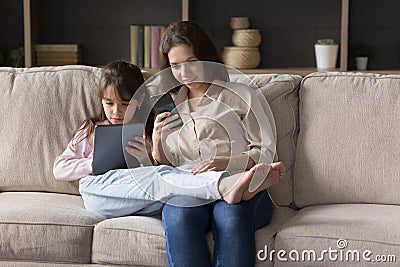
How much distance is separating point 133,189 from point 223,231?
0.36 m

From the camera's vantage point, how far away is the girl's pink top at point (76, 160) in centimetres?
268

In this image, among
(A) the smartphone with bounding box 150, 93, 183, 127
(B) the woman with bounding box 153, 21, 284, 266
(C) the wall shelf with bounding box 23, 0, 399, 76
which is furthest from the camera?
(C) the wall shelf with bounding box 23, 0, 399, 76

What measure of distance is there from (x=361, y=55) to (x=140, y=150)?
1958 mm

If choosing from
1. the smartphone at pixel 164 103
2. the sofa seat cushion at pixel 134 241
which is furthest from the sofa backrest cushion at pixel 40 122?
the sofa seat cushion at pixel 134 241

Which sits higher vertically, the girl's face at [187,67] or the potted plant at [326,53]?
the girl's face at [187,67]

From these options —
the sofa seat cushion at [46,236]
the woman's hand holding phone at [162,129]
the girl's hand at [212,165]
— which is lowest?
the sofa seat cushion at [46,236]

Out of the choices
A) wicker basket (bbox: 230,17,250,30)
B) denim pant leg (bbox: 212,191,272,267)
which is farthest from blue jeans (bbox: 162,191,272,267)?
wicker basket (bbox: 230,17,250,30)

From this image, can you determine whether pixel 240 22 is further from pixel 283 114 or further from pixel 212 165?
pixel 212 165

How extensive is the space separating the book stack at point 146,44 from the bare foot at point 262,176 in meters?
1.93

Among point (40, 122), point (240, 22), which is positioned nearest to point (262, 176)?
point (40, 122)

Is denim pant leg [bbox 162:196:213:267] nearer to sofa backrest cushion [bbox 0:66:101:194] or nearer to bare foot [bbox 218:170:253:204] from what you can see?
bare foot [bbox 218:170:253:204]

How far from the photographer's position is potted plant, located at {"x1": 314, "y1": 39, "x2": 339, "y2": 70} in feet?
13.4

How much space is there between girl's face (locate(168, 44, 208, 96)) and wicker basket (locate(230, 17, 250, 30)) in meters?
1.63

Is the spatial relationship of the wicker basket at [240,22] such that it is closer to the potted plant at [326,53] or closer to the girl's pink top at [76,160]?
the potted plant at [326,53]
